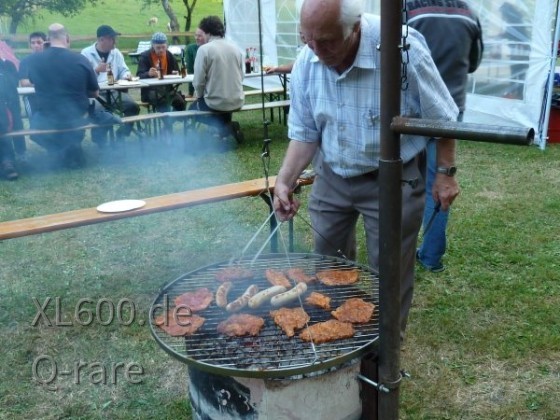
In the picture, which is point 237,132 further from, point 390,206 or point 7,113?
point 390,206

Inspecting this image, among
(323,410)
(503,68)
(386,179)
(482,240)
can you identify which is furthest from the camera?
(503,68)

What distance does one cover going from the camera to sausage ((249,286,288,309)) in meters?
2.41

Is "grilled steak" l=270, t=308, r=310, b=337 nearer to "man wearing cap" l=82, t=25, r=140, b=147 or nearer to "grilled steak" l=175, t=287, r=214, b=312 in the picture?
"grilled steak" l=175, t=287, r=214, b=312

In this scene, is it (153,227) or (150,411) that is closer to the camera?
(150,411)

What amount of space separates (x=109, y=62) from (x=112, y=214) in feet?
20.9

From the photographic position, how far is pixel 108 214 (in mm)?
3961

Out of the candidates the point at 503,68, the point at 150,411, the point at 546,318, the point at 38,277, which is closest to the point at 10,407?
the point at 150,411

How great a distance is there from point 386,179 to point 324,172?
1394mm

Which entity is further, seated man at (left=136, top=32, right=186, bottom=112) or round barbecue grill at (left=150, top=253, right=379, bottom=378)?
seated man at (left=136, top=32, right=186, bottom=112)

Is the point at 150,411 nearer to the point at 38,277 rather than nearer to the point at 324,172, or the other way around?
the point at 324,172

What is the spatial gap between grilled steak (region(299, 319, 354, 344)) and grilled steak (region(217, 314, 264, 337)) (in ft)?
0.63

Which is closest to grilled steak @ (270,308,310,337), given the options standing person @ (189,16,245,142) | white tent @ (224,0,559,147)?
white tent @ (224,0,559,147)

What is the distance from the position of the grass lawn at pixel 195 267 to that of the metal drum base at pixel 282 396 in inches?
30.6

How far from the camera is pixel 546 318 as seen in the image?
3.63m
